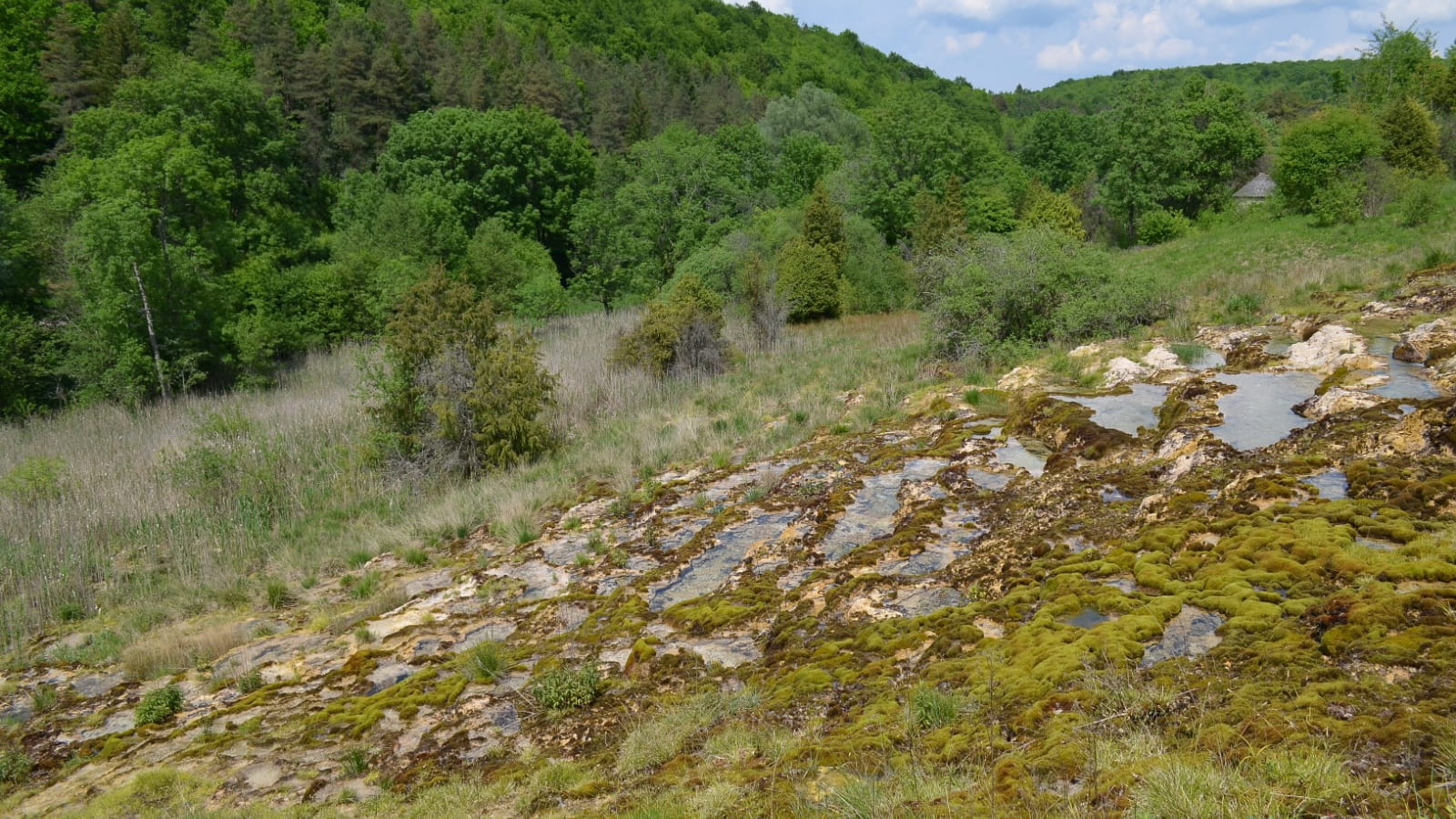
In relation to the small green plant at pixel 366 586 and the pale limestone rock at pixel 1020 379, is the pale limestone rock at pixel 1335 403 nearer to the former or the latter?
the pale limestone rock at pixel 1020 379

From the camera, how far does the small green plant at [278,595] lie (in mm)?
8203

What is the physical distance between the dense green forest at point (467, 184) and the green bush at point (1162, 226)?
0.15 m

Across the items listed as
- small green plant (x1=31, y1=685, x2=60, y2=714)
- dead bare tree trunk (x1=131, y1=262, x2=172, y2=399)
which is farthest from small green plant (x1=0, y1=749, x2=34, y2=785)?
dead bare tree trunk (x1=131, y1=262, x2=172, y2=399)

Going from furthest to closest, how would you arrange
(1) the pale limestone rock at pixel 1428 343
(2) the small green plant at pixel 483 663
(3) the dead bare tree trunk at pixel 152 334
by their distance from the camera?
(3) the dead bare tree trunk at pixel 152 334
(1) the pale limestone rock at pixel 1428 343
(2) the small green plant at pixel 483 663

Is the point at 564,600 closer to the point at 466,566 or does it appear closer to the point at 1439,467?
the point at 466,566

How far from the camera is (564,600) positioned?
684 centimetres

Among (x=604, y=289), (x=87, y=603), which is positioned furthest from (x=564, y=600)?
(x=604, y=289)

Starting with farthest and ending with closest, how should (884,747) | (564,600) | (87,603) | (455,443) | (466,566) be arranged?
1. (455,443)
2. (87,603)
3. (466,566)
4. (564,600)
5. (884,747)

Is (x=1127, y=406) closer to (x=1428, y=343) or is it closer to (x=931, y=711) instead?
(x=1428, y=343)

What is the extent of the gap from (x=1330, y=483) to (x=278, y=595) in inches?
375

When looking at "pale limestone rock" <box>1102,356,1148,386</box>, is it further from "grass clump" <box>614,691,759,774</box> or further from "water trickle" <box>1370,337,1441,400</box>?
"grass clump" <box>614,691,759,774</box>

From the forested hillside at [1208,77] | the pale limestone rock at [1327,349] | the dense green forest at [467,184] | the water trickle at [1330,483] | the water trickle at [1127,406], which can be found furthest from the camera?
the forested hillside at [1208,77]

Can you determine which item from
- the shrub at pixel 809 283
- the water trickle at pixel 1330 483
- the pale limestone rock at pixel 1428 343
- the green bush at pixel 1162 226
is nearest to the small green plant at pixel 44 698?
the water trickle at pixel 1330 483

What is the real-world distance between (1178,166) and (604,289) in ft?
111
